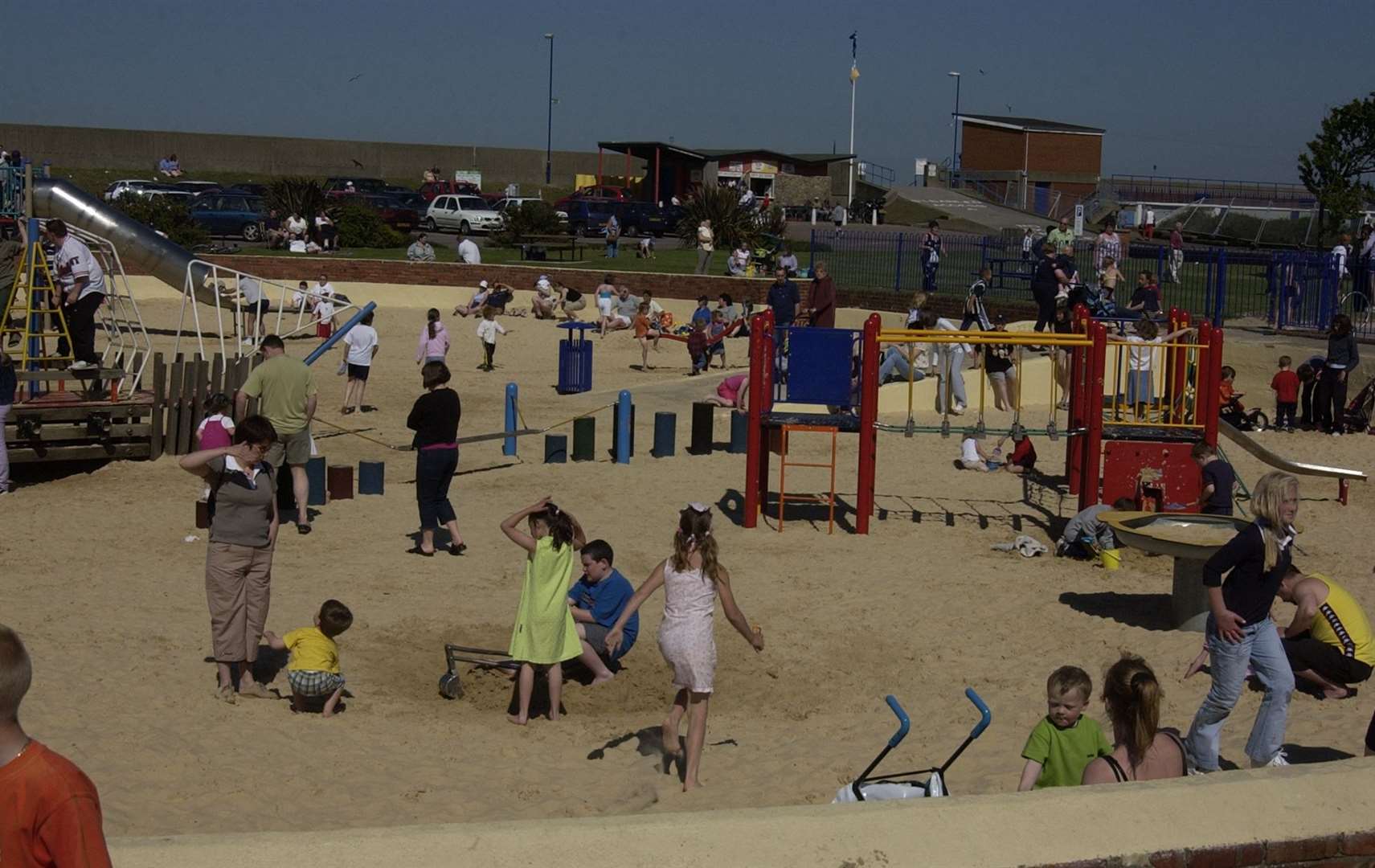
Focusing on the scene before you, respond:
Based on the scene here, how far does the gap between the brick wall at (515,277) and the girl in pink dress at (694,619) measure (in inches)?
926

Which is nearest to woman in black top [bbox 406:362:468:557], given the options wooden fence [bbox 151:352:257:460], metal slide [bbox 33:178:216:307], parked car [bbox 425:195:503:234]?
wooden fence [bbox 151:352:257:460]

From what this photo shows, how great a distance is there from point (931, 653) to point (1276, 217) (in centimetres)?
3459

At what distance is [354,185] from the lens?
53.2 m

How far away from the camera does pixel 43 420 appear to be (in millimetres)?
15461

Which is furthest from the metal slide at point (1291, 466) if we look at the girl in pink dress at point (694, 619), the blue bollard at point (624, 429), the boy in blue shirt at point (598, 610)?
the girl in pink dress at point (694, 619)

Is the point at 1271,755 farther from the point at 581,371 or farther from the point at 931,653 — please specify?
the point at 581,371

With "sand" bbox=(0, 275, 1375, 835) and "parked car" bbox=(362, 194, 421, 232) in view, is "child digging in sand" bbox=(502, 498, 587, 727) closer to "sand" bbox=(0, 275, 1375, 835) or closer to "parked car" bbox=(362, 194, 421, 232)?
"sand" bbox=(0, 275, 1375, 835)

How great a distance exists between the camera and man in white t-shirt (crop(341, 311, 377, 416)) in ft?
64.8

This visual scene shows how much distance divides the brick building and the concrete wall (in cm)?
1571

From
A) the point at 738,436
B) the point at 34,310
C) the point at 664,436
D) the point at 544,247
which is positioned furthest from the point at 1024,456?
the point at 544,247

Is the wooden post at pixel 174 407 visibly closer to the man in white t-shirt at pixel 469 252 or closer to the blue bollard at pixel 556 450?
the blue bollard at pixel 556 450

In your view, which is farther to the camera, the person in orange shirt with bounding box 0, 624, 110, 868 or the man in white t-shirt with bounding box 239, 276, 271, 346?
the man in white t-shirt with bounding box 239, 276, 271, 346

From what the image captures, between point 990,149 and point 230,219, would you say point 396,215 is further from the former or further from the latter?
point 990,149

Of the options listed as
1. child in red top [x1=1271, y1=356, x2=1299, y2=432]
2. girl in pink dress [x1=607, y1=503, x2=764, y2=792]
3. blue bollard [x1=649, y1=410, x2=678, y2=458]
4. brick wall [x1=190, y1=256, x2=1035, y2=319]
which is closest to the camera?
girl in pink dress [x1=607, y1=503, x2=764, y2=792]
